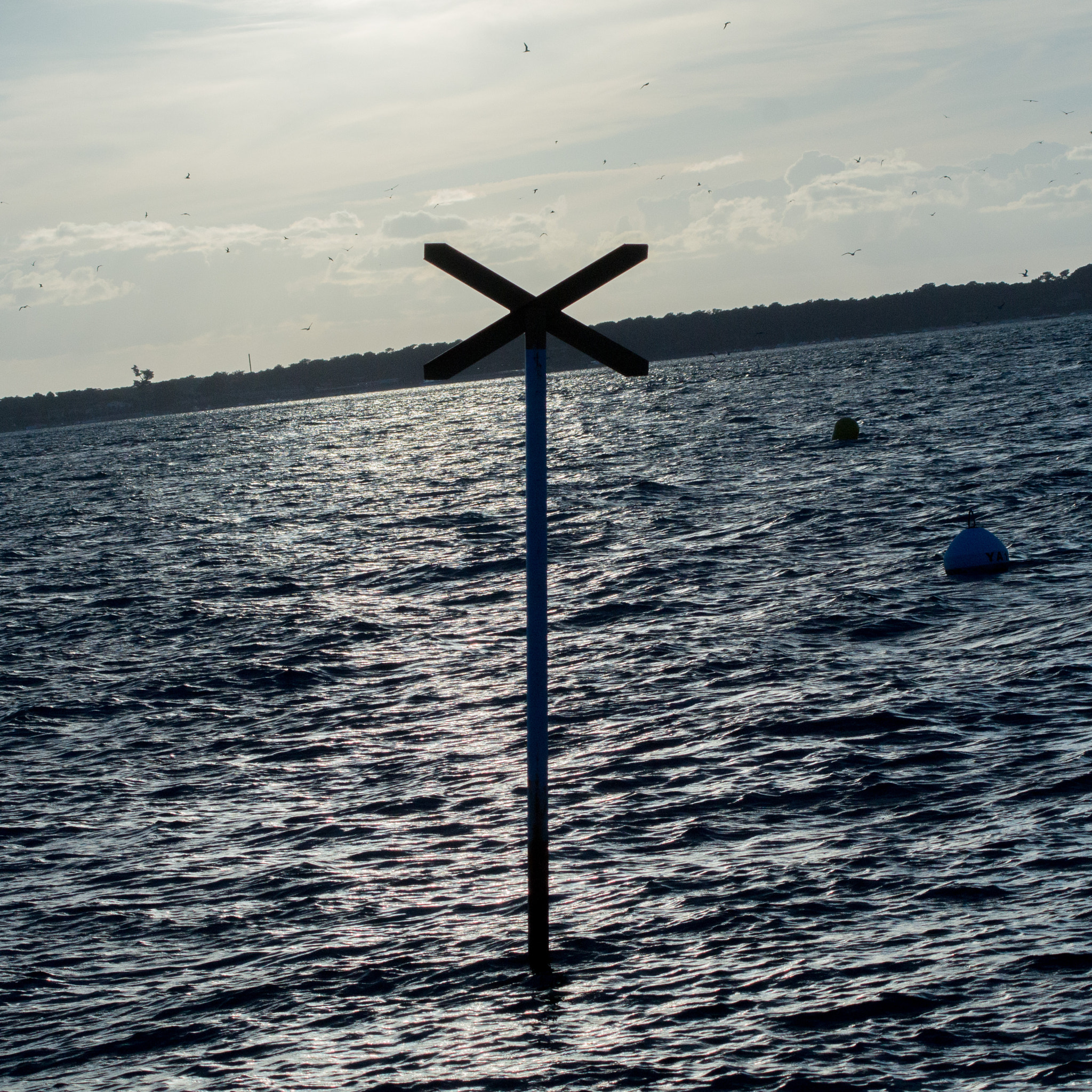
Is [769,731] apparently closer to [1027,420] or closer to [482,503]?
[482,503]

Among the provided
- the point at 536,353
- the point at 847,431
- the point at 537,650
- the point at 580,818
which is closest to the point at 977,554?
the point at 580,818

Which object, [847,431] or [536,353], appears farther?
[847,431]

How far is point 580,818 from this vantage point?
10969mm

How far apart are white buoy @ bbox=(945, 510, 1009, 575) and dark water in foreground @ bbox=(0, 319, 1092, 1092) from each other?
0.41 m

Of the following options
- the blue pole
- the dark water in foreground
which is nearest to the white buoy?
the dark water in foreground

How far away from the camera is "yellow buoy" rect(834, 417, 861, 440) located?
163 feet

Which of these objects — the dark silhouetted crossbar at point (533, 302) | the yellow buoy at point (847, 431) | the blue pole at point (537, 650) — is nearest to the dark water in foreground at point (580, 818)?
the blue pole at point (537, 650)

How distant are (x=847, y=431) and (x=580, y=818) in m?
41.2

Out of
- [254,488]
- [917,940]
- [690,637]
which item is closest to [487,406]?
[254,488]

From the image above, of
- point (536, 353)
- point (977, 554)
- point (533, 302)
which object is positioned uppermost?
point (533, 302)

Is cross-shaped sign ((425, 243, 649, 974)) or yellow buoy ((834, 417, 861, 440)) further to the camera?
yellow buoy ((834, 417, 861, 440))

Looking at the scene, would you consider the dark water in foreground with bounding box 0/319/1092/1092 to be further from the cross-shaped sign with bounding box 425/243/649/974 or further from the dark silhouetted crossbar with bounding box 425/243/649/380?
the dark silhouetted crossbar with bounding box 425/243/649/380

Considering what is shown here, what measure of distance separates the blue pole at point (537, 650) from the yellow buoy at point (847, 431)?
4350cm

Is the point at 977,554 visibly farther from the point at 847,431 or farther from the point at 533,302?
the point at 847,431
